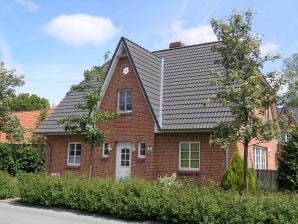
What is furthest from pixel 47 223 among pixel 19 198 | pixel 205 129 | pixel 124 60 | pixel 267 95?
pixel 124 60

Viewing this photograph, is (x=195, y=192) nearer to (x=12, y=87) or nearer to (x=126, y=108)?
(x=126, y=108)

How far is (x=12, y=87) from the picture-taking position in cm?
2158

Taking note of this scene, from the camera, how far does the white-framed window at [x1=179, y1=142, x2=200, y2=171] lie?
18.4 metres

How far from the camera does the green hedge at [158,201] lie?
9.95 m

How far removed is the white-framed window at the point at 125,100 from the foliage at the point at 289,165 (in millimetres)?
8633

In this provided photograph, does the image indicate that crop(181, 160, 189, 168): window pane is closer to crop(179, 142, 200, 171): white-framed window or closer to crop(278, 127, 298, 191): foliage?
crop(179, 142, 200, 171): white-framed window

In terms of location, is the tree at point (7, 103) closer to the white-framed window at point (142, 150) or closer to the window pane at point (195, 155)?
the white-framed window at point (142, 150)

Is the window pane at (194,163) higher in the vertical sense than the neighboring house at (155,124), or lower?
lower

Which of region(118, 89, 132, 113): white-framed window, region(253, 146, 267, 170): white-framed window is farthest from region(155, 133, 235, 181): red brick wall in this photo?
region(253, 146, 267, 170): white-framed window

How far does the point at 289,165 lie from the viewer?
14836mm

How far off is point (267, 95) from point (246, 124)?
1141 millimetres

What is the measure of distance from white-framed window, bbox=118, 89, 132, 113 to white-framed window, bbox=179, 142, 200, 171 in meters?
3.78

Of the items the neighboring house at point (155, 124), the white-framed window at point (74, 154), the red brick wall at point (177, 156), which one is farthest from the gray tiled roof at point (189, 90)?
the white-framed window at point (74, 154)

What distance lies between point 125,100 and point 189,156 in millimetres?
4946
